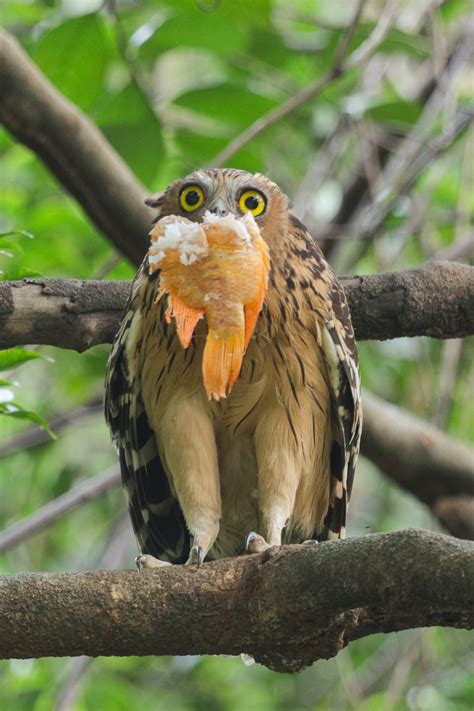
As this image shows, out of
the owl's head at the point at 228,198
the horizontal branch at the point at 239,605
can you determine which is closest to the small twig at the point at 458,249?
the owl's head at the point at 228,198

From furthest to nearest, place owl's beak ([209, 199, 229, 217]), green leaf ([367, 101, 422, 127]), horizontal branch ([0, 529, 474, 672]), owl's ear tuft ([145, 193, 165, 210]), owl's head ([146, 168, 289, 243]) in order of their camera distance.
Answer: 1. green leaf ([367, 101, 422, 127])
2. owl's ear tuft ([145, 193, 165, 210])
3. owl's head ([146, 168, 289, 243])
4. owl's beak ([209, 199, 229, 217])
5. horizontal branch ([0, 529, 474, 672])

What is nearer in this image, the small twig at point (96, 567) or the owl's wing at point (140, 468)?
the owl's wing at point (140, 468)

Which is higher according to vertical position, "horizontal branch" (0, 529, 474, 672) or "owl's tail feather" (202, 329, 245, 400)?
"owl's tail feather" (202, 329, 245, 400)

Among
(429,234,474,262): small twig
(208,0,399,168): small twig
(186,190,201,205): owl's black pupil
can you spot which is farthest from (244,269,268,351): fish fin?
(429,234,474,262): small twig

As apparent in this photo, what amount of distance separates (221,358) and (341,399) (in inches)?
24.5

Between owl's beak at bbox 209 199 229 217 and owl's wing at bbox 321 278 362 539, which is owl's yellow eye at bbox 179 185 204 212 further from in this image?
owl's wing at bbox 321 278 362 539

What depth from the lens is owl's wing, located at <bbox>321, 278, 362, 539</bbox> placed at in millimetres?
2990

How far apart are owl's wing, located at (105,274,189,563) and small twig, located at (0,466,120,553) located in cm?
93

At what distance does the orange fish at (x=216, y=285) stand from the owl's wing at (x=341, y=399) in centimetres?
37

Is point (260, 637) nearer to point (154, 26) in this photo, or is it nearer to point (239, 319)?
point (239, 319)

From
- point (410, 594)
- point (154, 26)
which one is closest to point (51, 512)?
point (154, 26)

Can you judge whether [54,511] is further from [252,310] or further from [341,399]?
[252,310]

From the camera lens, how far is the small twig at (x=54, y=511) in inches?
166

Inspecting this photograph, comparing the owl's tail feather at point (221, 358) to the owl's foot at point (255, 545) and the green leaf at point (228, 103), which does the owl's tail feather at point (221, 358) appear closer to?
the owl's foot at point (255, 545)
